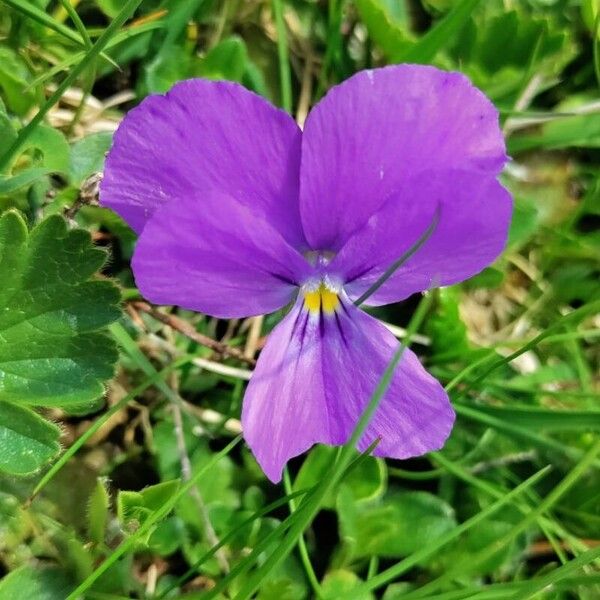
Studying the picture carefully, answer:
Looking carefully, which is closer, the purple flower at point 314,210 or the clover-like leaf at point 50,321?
the purple flower at point 314,210

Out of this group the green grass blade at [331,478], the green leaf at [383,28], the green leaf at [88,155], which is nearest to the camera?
the green grass blade at [331,478]

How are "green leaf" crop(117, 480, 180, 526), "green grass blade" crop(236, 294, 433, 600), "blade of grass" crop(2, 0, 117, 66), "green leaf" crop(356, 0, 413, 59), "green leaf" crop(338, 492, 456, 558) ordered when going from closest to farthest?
"green grass blade" crop(236, 294, 433, 600)
"green leaf" crop(117, 480, 180, 526)
"blade of grass" crop(2, 0, 117, 66)
"green leaf" crop(338, 492, 456, 558)
"green leaf" crop(356, 0, 413, 59)

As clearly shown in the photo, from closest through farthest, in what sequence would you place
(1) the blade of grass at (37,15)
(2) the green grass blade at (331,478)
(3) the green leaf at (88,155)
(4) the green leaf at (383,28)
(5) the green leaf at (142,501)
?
(2) the green grass blade at (331,478) → (5) the green leaf at (142,501) → (1) the blade of grass at (37,15) → (3) the green leaf at (88,155) → (4) the green leaf at (383,28)

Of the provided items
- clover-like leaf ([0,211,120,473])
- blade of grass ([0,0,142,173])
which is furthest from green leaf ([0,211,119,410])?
blade of grass ([0,0,142,173])

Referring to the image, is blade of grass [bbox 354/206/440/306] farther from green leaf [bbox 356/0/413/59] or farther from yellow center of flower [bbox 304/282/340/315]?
green leaf [bbox 356/0/413/59]

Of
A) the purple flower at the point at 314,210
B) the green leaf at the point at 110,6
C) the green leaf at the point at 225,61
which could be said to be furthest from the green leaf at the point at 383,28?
the purple flower at the point at 314,210

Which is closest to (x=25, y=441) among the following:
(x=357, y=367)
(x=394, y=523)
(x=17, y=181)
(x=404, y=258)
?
(x=17, y=181)

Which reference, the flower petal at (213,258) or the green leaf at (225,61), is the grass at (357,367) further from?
the flower petal at (213,258)
